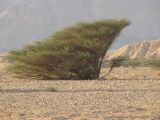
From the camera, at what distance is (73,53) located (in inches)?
1021

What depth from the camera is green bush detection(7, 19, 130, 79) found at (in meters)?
25.9

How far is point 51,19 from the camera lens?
188 meters

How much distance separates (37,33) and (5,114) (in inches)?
6459

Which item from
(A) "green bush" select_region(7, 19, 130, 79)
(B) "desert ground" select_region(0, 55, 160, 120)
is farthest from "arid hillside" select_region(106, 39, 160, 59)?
(B) "desert ground" select_region(0, 55, 160, 120)

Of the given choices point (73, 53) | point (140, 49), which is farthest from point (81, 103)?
point (140, 49)

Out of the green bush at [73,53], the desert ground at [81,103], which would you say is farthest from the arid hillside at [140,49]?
the desert ground at [81,103]

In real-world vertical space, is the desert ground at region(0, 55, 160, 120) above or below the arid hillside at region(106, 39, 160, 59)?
below

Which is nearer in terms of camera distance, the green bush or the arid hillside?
the green bush

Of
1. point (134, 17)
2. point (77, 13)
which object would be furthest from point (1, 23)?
point (134, 17)

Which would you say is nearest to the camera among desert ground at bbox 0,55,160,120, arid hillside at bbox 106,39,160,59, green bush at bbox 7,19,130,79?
desert ground at bbox 0,55,160,120

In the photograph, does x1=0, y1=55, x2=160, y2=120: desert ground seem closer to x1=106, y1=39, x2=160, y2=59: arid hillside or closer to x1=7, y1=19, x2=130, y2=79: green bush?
x1=7, y1=19, x2=130, y2=79: green bush

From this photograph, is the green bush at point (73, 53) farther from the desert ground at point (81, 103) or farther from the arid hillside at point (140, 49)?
the arid hillside at point (140, 49)

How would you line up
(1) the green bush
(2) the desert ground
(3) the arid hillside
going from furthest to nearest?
(3) the arid hillside
(1) the green bush
(2) the desert ground

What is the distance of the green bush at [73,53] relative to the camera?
2591cm
